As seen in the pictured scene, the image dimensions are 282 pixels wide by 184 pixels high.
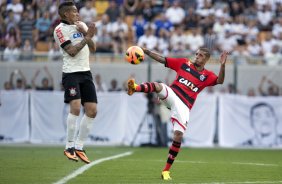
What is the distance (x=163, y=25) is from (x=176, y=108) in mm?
13981

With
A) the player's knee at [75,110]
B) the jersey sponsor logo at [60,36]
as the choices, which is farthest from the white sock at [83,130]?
the jersey sponsor logo at [60,36]

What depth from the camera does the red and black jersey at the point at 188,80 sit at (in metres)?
12.9

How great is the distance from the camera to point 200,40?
1007 inches

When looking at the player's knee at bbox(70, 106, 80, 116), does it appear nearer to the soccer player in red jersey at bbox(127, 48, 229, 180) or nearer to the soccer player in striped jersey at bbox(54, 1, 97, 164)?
the soccer player in striped jersey at bbox(54, 1, 97, 164)

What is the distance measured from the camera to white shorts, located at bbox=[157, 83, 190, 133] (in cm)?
1255

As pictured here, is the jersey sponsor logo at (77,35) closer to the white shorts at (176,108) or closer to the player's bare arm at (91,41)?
the player's bare arm at (91,41)

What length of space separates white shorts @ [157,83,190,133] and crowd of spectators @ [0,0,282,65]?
37.6 ft

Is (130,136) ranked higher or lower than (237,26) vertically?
lower

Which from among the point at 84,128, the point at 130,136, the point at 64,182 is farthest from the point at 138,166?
the point at 130,136

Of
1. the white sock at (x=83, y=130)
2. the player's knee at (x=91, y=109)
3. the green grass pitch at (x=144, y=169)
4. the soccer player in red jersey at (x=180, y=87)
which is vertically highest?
the soccer player in red jersey at (x=180, y=87)

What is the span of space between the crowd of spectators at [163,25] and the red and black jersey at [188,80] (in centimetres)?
1098

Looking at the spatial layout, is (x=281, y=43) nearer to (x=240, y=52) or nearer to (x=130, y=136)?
(x=240, y=52)

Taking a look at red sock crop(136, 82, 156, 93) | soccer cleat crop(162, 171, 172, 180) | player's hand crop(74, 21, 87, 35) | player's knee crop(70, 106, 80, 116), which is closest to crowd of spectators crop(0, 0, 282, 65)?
player's hand crop(74, 21, 87, 35)

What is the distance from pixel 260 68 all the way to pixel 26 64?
23.0 ft
